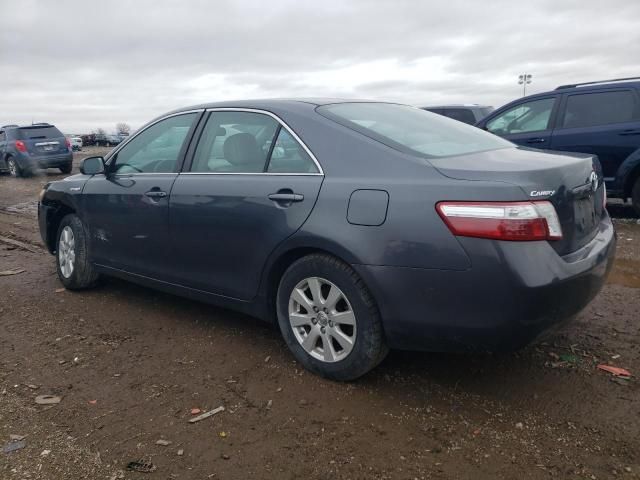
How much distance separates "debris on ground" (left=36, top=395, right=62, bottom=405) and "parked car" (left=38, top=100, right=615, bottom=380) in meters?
1.08

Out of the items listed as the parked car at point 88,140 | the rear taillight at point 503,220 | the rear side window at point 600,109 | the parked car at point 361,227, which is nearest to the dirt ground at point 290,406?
the parked car at point 361,227

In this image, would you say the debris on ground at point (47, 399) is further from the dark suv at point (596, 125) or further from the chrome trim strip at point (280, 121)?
the dark suv at point (596, 125)

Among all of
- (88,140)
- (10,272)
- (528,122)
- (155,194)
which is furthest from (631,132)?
(88,140)

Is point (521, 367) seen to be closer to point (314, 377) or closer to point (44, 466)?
point (314, 377)

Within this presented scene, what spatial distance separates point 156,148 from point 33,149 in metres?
15.1

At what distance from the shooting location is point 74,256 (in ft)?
16.7

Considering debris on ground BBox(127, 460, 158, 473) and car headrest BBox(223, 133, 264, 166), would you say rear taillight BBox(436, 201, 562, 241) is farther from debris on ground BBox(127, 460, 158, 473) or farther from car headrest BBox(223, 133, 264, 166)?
debris on ground BBox(127, 460, 158, 473)

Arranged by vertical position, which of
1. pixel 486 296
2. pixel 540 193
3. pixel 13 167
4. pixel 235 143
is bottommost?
pixel 13 167

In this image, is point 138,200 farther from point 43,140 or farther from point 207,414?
point 43,140

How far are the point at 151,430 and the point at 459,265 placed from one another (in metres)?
1.70

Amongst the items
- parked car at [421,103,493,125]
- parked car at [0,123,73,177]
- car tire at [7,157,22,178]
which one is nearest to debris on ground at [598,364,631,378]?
parked car at [421,103,493,125]

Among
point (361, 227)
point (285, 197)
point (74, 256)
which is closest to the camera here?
point (361, 227)

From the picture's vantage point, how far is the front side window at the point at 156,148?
166 inches

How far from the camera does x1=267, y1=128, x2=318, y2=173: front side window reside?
336 centimetres
